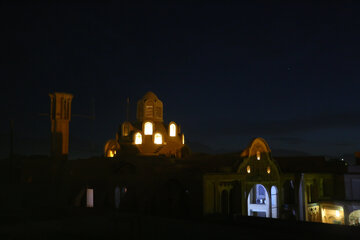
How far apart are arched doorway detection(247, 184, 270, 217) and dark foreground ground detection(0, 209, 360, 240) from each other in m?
14.6

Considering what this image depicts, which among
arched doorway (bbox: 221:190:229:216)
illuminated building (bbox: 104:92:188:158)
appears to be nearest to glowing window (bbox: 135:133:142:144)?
illuminated building (bbox: 104:92:188:158)

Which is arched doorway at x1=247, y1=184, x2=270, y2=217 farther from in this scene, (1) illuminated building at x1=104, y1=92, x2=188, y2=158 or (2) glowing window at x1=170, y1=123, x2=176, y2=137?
(2) glowing window at x1=170, y1=123, x2=176, y2=137

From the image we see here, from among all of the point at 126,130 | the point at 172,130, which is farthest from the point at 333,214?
the point at 126,130

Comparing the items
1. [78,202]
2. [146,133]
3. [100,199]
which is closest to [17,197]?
[78,202]

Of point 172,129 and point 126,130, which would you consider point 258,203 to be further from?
point 126,130

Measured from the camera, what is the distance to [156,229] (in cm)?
1641

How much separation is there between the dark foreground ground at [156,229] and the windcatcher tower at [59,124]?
2218cm

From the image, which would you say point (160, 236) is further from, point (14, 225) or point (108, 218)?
point (14, 225)

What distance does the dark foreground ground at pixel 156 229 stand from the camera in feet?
47.4

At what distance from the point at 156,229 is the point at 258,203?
Result: 21548mm

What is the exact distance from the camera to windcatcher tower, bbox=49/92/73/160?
3997 centimetres

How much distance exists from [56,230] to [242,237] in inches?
348

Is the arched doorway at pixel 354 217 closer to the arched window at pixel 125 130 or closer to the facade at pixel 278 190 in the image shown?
the facade at pixel 278 190

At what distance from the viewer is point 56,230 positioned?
1678 centimetres
